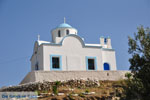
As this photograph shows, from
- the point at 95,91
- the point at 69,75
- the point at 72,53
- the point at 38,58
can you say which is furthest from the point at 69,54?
the point at 95,91

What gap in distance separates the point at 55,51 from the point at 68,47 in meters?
1.38

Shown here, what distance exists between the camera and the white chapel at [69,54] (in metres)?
27.0

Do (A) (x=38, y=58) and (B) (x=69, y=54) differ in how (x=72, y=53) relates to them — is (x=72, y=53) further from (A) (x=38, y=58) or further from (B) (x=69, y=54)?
(A) (x=38, y=58)

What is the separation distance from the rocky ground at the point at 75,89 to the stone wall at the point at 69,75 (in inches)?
37.1

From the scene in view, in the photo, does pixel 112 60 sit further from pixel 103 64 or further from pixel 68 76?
pixel 68 76

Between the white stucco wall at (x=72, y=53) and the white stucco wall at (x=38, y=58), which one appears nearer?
the white stucco wall at (x=72, y=53)

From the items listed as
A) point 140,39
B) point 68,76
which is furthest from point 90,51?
point 140,39

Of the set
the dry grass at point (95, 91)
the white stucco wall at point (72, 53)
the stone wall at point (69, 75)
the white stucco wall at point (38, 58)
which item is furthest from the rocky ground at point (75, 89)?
the white stucco wall at point (38, 58)

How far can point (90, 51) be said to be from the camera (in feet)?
93.0

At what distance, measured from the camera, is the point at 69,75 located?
24.1 meters

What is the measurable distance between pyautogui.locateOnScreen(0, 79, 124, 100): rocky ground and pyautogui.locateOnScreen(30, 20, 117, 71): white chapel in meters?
4.46

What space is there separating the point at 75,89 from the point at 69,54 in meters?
7.18

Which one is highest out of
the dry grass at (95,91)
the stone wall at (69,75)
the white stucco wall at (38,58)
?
the white stucco wall at (38,58)

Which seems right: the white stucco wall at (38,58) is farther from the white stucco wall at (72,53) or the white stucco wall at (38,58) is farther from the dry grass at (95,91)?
the dry grass at (95,91)
